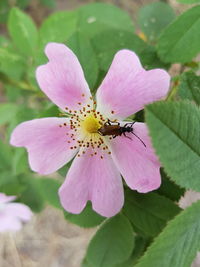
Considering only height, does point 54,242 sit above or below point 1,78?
below

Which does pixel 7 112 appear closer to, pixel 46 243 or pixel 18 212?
pixel 18 212

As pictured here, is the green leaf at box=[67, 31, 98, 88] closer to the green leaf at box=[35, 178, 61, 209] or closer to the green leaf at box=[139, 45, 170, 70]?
the green leaf at box=[139, 45, 170, 70]

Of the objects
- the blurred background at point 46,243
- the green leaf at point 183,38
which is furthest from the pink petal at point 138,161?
the blurred background at point 46,243

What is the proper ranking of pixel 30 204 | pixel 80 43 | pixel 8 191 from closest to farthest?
pixel 80 43
pixel 8 191
pixel 30 204

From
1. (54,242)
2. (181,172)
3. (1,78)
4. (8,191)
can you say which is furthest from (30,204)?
(54,242)

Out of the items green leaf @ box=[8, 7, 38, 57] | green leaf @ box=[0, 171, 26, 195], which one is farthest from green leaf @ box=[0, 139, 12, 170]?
green leaf @ box=[8, 7, 38, 57]

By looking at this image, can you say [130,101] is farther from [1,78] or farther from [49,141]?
[1,78]

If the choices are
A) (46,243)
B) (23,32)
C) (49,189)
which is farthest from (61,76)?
(46,243)
